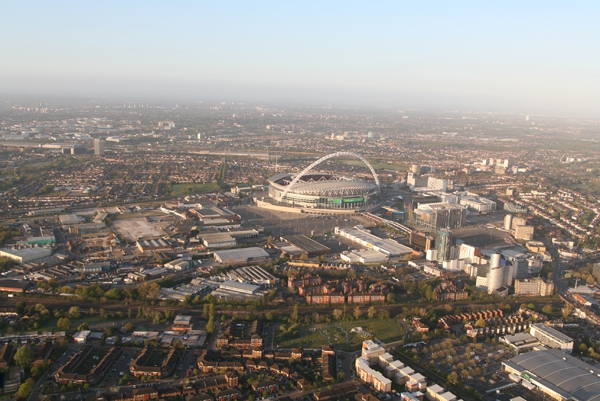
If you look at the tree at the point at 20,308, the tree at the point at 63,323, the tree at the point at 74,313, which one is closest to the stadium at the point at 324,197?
the tree at the point at 74,313

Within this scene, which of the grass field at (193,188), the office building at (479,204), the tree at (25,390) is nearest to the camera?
the tree at (25,390)

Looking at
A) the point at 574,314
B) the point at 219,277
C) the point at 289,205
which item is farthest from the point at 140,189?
the point at 574,314

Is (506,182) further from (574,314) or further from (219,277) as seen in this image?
(219,277)

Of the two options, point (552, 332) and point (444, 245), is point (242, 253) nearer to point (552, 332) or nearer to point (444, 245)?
point (444, 245)

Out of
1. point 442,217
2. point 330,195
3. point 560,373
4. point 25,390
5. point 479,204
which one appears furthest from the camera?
point 479,204

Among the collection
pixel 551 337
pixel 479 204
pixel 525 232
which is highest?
pixel 479 204

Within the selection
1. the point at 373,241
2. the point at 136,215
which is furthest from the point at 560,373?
the point at 136,215

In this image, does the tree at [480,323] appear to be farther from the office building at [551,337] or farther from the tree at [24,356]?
the tree at [24,356]
